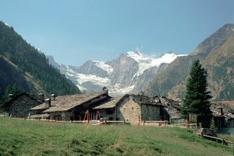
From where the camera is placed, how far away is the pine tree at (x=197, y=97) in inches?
2965

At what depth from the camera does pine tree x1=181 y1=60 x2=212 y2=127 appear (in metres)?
75.3

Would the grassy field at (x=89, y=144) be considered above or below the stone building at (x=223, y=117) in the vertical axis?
below

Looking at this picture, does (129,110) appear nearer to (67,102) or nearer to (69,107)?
(69,107)

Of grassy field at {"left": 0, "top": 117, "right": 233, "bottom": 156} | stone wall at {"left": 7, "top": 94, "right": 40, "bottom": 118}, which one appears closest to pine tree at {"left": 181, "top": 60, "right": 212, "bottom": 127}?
grassy field at {"left": 0, "top": 117, "right": 233, "bottom": 156}

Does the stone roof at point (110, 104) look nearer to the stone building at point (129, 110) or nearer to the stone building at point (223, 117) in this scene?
the stone building at point (129, 110)

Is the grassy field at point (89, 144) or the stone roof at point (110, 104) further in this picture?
the stone roof at point (110, 104)

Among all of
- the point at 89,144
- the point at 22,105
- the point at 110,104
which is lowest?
the point at 89,144

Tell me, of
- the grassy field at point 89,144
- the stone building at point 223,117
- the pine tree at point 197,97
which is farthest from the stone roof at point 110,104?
the stone building at point 223,117

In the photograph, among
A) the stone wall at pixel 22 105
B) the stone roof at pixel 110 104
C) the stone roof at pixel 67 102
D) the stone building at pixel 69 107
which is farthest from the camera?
the stone wall at pixel 22 105

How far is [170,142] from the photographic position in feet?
144

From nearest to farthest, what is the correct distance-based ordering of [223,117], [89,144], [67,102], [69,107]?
[89,144] → [69,107] → [67,102] → [223,117]

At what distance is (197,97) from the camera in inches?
3000

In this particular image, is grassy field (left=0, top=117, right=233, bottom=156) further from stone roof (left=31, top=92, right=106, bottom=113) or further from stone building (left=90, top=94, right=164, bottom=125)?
stone roof (left=31, top=92, right=106, bottom=113)

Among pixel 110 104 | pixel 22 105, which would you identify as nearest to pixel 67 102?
pixel 110 104
